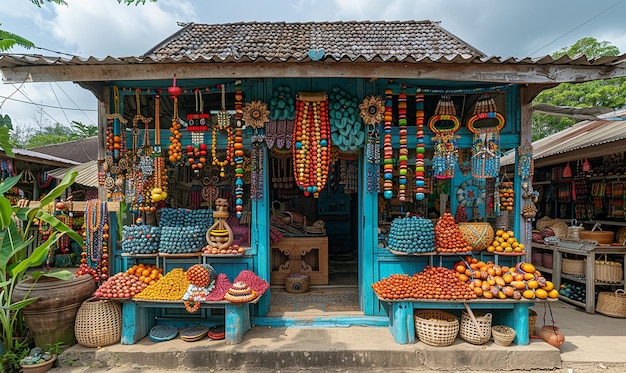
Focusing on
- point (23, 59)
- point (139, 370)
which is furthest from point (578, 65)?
point (23, 59)

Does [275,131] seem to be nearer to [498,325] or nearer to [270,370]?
[270,370]

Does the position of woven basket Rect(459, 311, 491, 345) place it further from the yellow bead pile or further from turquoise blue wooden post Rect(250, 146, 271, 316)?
the yellow bead pile

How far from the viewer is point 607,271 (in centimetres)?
541

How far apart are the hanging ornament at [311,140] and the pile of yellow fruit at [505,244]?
2.62 m

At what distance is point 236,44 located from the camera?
5.81m

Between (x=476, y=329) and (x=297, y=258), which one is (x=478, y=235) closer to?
(x=476, y=329)

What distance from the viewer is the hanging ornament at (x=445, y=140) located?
4414mm

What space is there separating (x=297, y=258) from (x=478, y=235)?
313cm

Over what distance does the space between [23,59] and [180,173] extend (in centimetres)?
325

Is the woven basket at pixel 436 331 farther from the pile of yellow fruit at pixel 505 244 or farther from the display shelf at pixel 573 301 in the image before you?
the display shelf at pixel 573 301

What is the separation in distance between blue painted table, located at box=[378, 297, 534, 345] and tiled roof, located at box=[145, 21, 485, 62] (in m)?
3.73

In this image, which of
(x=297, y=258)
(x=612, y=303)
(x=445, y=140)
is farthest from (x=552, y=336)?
(x=297, y=258)

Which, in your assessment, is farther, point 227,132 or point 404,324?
point 227,132

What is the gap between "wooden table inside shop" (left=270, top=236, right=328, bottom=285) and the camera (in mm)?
5797
